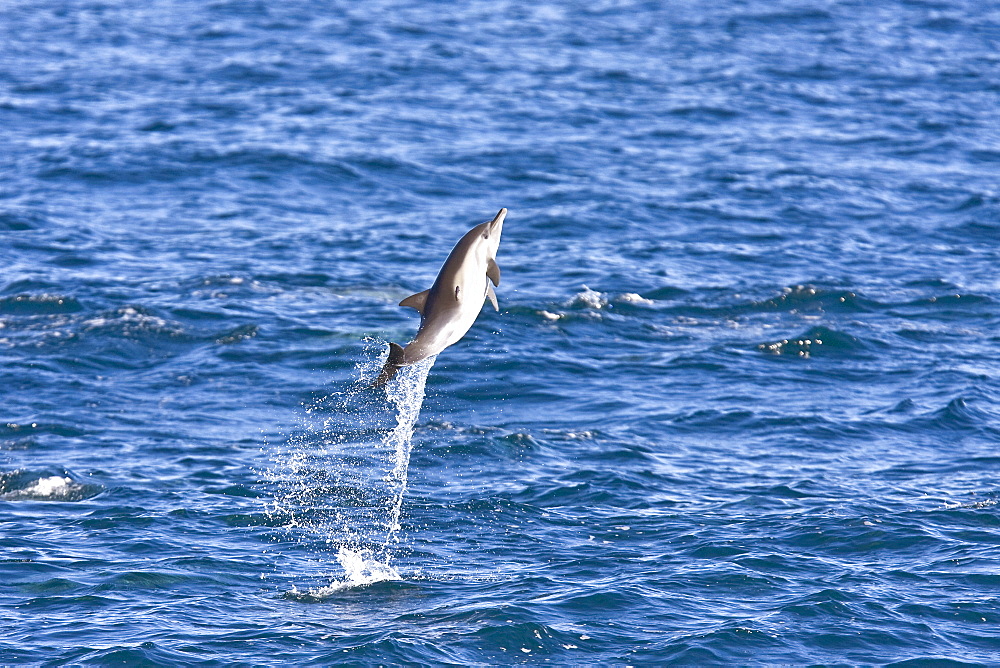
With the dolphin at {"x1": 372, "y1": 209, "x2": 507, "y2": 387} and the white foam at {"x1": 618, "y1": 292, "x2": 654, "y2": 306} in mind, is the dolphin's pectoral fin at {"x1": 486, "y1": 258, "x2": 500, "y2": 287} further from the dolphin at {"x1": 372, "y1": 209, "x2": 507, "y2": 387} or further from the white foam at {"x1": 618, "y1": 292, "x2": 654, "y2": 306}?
the white foam at {"x1": 618, "y1": 292, "x2": 654, "y2": 306}

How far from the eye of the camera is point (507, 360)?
20688 millimetres

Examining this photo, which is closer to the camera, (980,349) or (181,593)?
(181,593)

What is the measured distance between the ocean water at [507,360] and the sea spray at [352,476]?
0.06 metres

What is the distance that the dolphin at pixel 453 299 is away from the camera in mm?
10859

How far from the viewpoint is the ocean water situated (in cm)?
1367

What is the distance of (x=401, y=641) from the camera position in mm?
12758

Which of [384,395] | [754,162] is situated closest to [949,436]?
[384,395]

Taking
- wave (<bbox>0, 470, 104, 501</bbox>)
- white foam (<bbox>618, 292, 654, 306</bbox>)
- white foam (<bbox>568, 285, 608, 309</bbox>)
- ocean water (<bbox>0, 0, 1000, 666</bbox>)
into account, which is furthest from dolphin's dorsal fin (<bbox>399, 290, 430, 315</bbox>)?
white foam (<bbox>618, 292, 654, 306</bbox>)

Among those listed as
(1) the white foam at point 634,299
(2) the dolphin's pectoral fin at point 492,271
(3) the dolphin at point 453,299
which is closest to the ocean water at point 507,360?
(1) the white foam at point 634,299

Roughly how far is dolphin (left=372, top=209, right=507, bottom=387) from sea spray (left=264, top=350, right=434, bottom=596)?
2590 millimetres

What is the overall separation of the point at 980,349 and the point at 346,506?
10722mm

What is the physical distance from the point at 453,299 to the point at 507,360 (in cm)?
972

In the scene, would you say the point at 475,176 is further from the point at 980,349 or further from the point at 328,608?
the point at 328,608

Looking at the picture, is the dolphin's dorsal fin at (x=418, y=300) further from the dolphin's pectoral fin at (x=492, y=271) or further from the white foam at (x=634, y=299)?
the white foam at (x=634, y=299)
